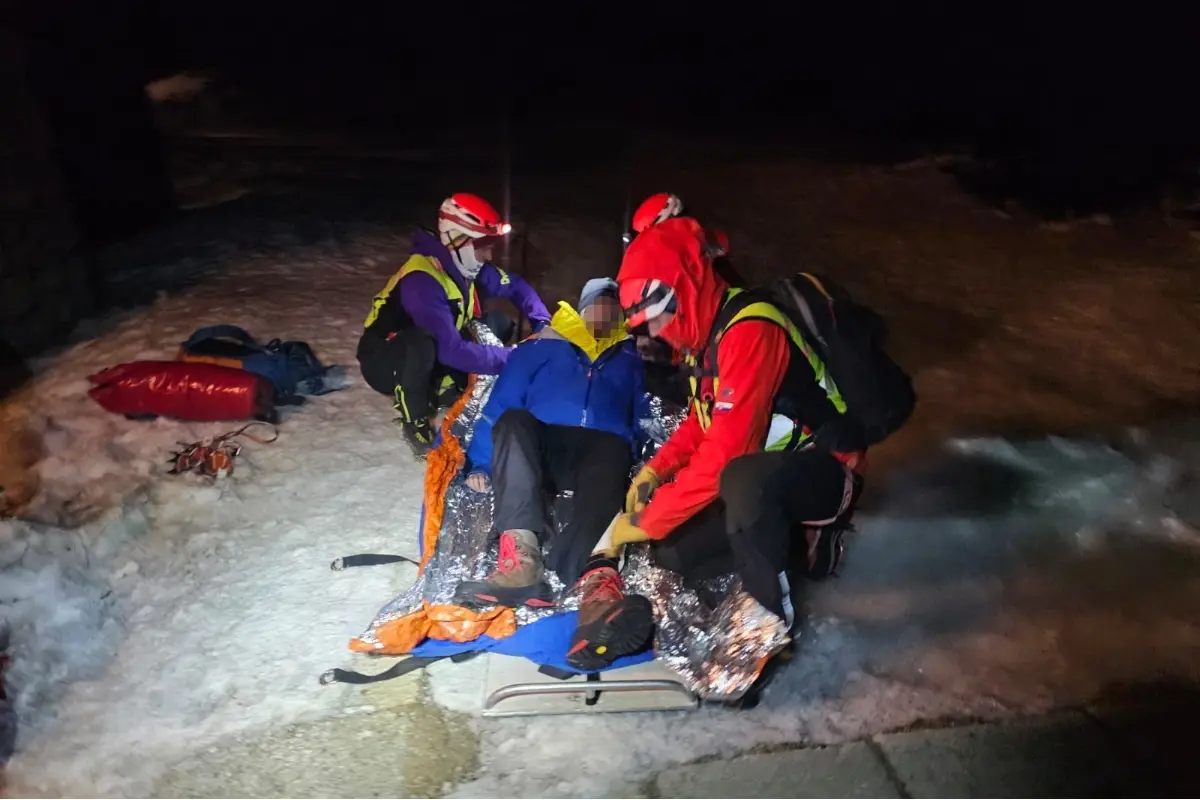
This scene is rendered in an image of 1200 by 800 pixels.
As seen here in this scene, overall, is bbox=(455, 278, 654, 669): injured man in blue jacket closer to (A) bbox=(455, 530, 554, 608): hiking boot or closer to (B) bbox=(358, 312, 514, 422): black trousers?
(A) bbox=(455, 530, 554, 608): hiking boot

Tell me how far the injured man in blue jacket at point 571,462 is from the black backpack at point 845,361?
83cm

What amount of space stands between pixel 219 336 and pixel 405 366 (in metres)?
1.39

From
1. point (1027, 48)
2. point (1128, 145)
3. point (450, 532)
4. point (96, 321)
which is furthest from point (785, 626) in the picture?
point (1027, 48)

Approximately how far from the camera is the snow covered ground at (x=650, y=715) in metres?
3.03

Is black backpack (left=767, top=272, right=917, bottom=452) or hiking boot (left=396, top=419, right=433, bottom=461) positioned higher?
black backpack (left=767, top=272, right=917, bottom=452)

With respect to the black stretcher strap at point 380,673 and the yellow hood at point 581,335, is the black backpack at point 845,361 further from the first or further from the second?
the black stretcher strap at point 380,673

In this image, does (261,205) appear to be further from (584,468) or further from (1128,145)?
(1128,145)

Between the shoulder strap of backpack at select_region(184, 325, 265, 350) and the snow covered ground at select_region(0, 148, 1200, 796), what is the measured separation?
0.48 metres

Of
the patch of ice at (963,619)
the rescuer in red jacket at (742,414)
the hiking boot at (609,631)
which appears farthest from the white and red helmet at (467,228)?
the patch of ice at (963,619)

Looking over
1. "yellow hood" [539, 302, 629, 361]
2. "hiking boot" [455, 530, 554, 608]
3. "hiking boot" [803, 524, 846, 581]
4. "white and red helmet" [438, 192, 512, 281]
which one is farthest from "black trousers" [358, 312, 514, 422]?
"hiking boot" [803, 524, 846, 581]

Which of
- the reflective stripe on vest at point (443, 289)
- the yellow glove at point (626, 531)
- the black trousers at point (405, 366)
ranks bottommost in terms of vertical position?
the yellow glove at point (626, 531)

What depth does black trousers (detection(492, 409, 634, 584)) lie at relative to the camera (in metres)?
3.49

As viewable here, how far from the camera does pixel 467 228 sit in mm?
4387

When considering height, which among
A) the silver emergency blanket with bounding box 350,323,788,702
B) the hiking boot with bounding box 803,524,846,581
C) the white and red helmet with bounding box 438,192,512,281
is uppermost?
the white and red helmet with bounding box 438,192,512,281
